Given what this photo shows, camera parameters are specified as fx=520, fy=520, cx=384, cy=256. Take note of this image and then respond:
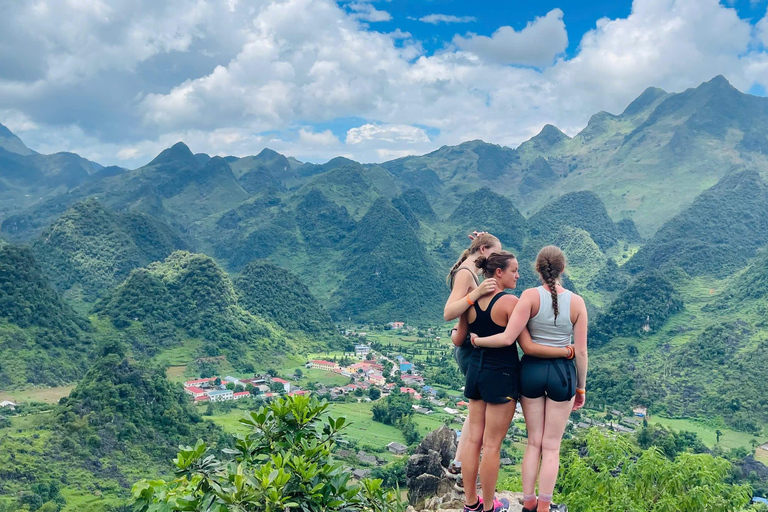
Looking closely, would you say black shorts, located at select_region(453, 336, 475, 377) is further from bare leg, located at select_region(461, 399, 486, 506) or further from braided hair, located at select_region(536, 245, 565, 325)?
braided hair, located at select_region(536, 245, 565, 325)

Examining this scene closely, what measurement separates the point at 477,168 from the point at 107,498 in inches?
4195

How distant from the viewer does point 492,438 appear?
11.1 ft

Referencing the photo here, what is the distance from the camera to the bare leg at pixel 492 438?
334 cm

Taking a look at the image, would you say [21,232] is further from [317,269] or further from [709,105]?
[709,105]

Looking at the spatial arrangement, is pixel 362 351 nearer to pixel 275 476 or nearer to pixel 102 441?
pixel 102 441

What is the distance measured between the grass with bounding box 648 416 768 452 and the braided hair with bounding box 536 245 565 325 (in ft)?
73.1

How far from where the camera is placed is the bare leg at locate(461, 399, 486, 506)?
346cm

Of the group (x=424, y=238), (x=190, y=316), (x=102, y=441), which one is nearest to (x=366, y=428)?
(x=102, y=441)

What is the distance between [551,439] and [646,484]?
6.95 feet

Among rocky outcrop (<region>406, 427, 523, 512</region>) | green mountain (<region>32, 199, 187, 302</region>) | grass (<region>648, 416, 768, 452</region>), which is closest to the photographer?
rocky outcrop (<region>406, 427, 523, 512</region>)

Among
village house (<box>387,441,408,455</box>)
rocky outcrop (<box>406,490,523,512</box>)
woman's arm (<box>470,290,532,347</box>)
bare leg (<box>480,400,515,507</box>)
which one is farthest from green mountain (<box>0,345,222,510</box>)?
woman's arm (<box>470,290,532,347</box>)

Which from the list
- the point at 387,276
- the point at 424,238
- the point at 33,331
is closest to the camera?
the point at 33,331

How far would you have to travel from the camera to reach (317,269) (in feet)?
212

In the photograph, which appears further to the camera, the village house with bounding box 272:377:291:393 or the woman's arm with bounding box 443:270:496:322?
the village house with bounding box 272:377:291:393
